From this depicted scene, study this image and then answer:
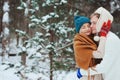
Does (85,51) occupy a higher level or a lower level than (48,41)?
higher

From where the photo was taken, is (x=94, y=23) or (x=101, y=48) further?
(x=94, y=23)

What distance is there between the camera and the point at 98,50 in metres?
3.34

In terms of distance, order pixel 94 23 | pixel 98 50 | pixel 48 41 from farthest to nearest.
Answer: pixel 48 41
pixel 94 23
pixel 98 50

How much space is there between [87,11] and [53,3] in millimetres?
2557

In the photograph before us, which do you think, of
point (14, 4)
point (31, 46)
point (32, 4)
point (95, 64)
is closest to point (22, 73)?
point (31, 46)

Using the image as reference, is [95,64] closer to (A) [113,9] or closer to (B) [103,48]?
(B) [103,48]

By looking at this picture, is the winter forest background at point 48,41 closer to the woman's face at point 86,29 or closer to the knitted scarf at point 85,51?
the woman's face at point 86,29

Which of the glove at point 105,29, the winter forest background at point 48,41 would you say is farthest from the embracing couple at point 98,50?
the winter forest background at point 48,41

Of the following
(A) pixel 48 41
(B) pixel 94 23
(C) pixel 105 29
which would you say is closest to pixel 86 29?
(B) pixel 94 23

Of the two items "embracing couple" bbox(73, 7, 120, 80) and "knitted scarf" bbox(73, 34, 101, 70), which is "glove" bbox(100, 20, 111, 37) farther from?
"knitted scarf" bbox(73, 34, 101, 70)

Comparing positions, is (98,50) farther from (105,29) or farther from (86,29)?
(86,29)

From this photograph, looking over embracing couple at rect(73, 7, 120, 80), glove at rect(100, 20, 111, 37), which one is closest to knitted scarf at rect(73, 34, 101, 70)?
embracing couple at rect(73, 7, 120, 80)

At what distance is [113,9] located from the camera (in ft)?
35.4

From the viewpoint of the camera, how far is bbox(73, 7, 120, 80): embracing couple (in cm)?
329
